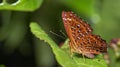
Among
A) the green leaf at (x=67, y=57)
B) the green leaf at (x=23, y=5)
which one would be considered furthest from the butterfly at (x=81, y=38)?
the green leaf at (x=23, y=5)

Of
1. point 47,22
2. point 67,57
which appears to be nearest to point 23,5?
point 67,57

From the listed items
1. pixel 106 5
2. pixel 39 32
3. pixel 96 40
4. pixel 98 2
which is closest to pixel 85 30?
pixel 96 40

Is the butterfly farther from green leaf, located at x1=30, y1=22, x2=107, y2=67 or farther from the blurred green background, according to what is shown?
the blurred green background

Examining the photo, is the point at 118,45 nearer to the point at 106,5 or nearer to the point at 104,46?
the point at 104,46

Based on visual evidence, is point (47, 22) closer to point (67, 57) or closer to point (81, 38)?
point (81, 38)

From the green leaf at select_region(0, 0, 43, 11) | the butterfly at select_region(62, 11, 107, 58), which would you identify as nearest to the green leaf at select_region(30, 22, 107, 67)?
the butterfly at select_region(62, 11, 107, 58)
